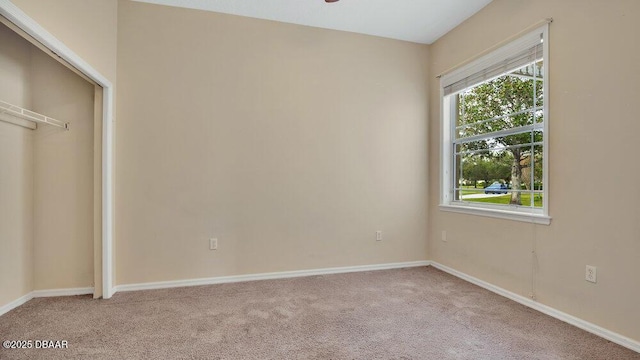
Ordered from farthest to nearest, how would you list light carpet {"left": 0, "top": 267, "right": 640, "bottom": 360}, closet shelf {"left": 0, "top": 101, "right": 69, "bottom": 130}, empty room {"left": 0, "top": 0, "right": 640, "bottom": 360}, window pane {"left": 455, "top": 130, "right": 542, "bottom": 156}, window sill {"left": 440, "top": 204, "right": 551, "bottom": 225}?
window pane {"left": 455, "top": 130, "right": 542, "bottom": 156}, window sill {"left": 440, "top": 204, "right": 551, "bottom": 225}, closet shelf {"left": 0, "top": 101, "right": 69, "bottom": 130}, empty room {"left": 0, "top": 0, "right": 640, "bottom": 360}, light carpet {"left": 0, "top": 267, "right": 640, "bottom": 360}

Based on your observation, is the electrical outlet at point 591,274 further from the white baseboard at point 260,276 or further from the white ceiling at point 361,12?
the white ceiling at point 361,12

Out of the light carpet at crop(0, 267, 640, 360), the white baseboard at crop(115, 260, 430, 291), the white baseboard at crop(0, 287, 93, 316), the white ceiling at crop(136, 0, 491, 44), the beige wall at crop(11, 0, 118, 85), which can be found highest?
the white ceiling at crop(136, 0, 491, 44)

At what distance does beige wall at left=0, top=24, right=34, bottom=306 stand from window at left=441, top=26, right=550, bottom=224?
4021 mm

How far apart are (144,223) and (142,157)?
0.63 metres

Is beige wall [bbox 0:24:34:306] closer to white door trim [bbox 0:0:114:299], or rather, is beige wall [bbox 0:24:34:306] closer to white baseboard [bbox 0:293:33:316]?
white baseboard [bbox 0:293:33:316]

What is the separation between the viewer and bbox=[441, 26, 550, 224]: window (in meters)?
2.50

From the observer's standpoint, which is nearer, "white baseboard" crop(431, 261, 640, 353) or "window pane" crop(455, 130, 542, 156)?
"white baseboard" crop(431, 261, 640, 353)

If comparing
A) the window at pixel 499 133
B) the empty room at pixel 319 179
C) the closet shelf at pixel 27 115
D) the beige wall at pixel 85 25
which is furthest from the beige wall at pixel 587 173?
the closet shelf at pixel 27 115

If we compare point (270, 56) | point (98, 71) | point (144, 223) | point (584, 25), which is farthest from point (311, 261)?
point (584, 25)

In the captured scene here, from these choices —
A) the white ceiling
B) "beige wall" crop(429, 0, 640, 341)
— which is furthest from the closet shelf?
"beige wall" crop(429, 0, 640, 341)

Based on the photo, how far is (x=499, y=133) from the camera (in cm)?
285

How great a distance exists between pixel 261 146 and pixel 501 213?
241 cm

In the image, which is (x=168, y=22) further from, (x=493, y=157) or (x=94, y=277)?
(x=493, y=157)

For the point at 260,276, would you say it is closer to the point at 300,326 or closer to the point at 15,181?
the point at 300,326
